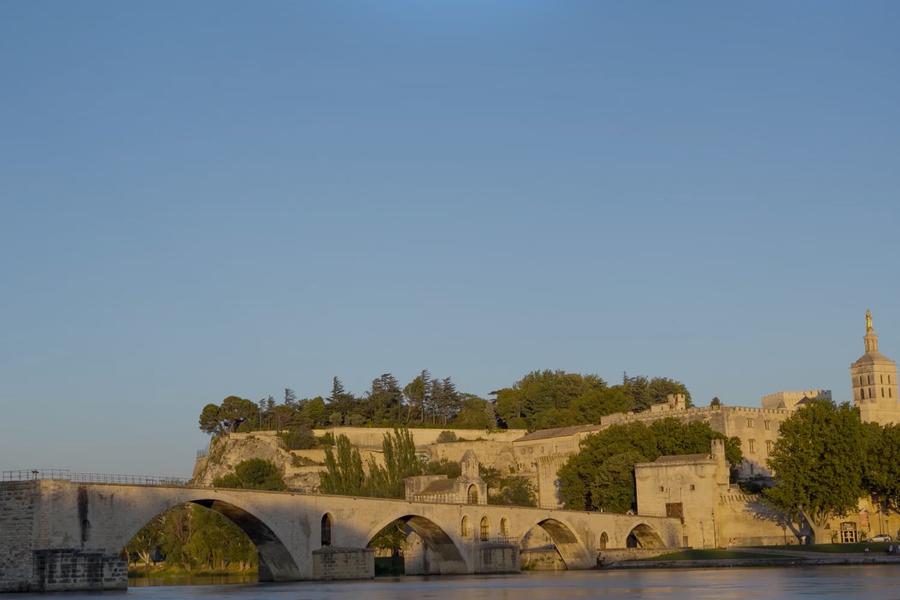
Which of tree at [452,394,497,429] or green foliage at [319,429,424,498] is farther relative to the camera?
tree at [452,394,497,429]

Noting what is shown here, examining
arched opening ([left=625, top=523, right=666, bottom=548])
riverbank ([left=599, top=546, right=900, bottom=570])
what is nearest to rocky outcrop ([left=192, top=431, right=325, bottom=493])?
arched opening ([left=625, top=523, right=666, bottom=548])

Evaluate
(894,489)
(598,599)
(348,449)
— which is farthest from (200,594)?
(894,489)

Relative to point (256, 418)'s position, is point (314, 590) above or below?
below

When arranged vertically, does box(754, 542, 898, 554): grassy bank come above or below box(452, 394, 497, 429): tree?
below

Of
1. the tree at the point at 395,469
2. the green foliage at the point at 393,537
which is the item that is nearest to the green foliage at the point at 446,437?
the tree at the point at 395,469

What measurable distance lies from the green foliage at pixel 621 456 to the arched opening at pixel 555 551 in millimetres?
6898

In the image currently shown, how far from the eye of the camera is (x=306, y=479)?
385ft

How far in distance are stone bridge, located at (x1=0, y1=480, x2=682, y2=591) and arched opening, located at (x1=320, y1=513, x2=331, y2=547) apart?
5 cm

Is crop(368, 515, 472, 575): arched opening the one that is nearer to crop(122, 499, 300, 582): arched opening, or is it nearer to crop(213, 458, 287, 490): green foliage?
crop(122, 499, 300, 582): arched opening

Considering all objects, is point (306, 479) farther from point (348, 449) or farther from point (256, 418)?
point (256, 418)

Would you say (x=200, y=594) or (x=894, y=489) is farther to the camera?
(x=894, y=489)

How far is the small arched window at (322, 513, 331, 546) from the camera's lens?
6719 cm

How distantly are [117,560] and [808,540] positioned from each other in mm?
51229

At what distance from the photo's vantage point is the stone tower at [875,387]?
411 feet
